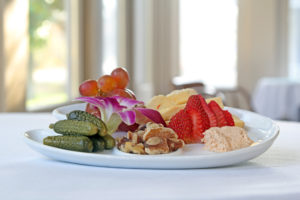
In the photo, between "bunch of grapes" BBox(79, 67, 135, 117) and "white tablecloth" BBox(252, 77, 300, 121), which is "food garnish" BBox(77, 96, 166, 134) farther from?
"white tablecloth" BBox(252, 77, 300, 121)

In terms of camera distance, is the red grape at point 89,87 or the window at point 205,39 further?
the window at point 205,39

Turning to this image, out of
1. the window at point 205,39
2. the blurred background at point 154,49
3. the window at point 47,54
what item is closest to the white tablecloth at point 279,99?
the blurred background at point 154,49

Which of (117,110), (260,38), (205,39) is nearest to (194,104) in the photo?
(117,110)

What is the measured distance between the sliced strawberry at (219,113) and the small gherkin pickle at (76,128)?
0.84ft

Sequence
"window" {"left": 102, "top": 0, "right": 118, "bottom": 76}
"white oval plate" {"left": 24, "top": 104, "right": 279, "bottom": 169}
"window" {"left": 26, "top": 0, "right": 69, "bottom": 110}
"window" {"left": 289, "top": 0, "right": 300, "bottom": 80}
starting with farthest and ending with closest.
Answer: "window" {"left": 289, "top": 0, "right": 300, "bottom": 80}
"window" {"left": 102, "top": 0, "right": 118, "bottom": 76}
"window" {"left": 26, "top": 0, "right": 69, "bottom": 110}
"white oval plate" {"left": 24, "top": 104, "right": 279, "bottom": 169}

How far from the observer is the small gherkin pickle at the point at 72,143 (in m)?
0.78

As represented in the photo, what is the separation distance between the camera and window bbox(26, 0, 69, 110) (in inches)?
146

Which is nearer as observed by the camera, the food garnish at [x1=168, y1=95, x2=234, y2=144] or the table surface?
the table surface

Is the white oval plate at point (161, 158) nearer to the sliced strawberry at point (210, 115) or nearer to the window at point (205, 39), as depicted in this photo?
the sliced strawberry at point (210, 115)

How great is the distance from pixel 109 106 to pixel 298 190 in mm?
380

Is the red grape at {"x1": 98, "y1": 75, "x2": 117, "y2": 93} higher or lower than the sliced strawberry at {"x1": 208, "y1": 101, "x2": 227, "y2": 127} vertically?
higher

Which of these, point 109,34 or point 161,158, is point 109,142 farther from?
point 109,34

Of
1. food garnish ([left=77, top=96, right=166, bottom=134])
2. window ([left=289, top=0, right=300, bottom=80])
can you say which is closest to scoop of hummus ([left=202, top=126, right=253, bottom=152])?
food garnish ([left=77, top=96, right=166, bottom=134])

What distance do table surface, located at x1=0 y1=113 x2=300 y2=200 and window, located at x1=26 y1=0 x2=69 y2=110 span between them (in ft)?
9.51
